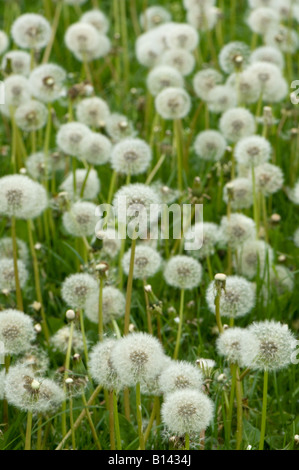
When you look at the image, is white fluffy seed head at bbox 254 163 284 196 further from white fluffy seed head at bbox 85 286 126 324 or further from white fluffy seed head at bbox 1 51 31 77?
white fluffy seed head at bbox 1 51 31 77

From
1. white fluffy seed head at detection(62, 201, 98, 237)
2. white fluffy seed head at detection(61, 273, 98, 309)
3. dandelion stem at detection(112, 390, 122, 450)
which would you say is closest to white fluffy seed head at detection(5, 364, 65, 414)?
dandelion stem at detection(112, 390, 122, 450)

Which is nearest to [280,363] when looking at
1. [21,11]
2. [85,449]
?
[85,449]

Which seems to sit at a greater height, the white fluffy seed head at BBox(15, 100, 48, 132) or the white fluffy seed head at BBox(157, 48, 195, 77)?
the white fluffy seed head at BBox(157, 48, 195, 77)

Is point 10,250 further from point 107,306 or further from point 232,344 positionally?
point 232,344

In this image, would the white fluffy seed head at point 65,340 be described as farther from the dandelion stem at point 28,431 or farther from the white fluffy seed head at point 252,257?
the white fluffy seed head at point 252,257

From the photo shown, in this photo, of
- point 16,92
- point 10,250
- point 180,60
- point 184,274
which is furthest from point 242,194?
point 16,92

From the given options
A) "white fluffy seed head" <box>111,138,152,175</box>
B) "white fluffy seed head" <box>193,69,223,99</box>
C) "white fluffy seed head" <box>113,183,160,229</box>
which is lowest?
"white fluffy seed head" <box>113,183,160,229</box>
